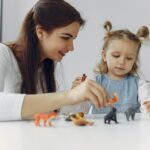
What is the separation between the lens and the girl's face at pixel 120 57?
1.33 meters

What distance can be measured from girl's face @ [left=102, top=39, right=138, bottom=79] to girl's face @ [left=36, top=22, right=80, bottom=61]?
303 millimetres

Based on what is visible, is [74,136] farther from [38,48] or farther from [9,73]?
[38,48]

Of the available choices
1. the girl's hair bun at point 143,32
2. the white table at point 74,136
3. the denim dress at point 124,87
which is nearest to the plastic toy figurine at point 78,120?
the white table at point 74,136

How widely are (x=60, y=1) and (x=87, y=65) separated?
86 cm

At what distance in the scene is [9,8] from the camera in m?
1.83

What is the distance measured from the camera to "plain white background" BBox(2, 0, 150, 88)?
1822 mm

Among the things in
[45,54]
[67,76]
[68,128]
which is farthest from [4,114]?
[67,76]

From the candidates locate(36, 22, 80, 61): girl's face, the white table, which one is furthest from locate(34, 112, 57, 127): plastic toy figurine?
locate(36, 22, 80, 61): girl's face

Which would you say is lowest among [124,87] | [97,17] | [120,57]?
[124,87]

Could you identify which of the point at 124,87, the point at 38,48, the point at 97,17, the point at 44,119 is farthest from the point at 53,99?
the point at 97,17

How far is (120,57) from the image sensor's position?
1.34 m

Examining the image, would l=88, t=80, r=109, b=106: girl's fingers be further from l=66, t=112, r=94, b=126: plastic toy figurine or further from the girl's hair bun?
the girl's hair bun

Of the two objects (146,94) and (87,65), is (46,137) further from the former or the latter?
(87,65)

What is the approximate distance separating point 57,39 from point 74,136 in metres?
0.58
